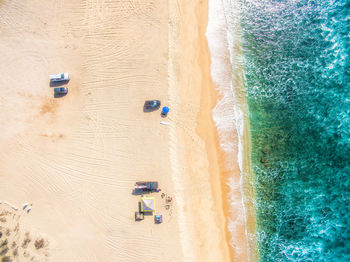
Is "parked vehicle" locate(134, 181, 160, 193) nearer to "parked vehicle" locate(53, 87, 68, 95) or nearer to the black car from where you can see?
the black car

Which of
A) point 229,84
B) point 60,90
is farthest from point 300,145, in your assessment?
point 60,90

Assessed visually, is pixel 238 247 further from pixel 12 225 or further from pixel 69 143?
pixel 12 225

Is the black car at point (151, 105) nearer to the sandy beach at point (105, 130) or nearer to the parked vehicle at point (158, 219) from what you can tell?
the sandy beach at point (105, 130)

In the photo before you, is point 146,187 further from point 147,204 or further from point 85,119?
point 85,119

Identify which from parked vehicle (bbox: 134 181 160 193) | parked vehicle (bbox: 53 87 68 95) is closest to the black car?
parked vehicle (bbox: 134 181 160 193)

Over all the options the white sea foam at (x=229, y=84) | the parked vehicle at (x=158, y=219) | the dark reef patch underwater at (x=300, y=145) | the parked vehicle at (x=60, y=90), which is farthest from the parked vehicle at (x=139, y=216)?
the parked vehicle at (x=60, y=90)

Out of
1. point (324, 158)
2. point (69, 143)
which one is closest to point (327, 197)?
point (324, 158)
